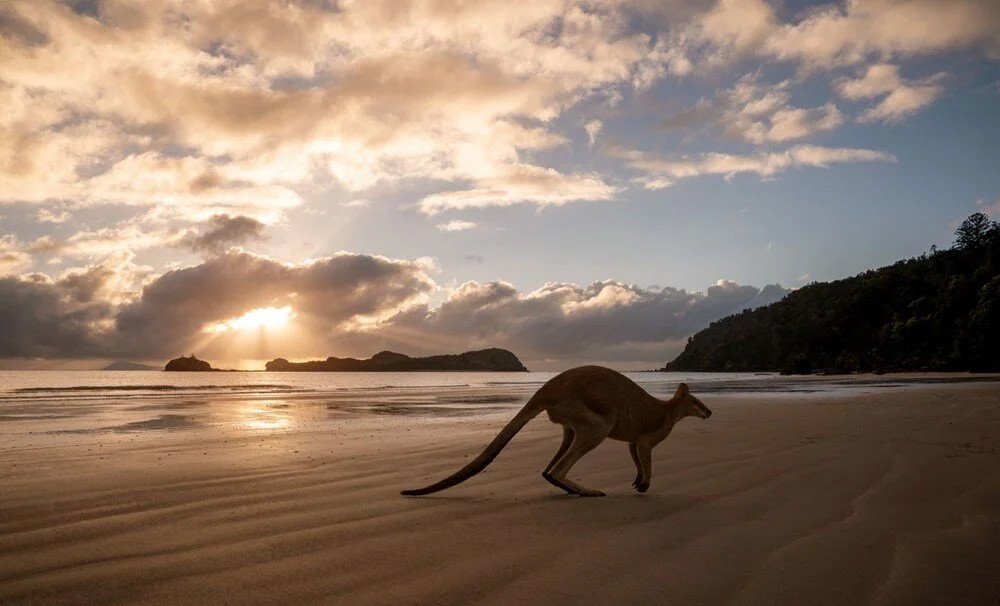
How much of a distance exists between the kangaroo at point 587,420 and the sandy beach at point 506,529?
0.18 m

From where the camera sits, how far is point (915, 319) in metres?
58.6

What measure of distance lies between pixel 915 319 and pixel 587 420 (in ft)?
218

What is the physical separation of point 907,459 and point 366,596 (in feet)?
20.1

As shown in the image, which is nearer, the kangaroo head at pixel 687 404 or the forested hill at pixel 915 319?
the kangaroo head at pixel 687 404

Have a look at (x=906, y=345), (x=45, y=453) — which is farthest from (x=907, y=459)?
(x=906, y=345)

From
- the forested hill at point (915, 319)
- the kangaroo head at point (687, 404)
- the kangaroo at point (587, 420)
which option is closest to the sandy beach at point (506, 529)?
the kangaroo at point (587, 420)

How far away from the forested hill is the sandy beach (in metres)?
53.5

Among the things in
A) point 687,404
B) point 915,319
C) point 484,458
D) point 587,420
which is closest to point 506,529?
point 484,458

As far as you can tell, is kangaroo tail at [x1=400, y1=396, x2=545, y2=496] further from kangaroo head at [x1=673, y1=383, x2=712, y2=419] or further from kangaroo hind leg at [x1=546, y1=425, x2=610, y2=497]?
kangaroo head at [x1=673, y1=383, x2=712, y2=419]

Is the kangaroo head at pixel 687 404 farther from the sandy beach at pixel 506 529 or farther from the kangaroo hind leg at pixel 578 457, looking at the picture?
the kangaroo hind leg at pixel 578 457

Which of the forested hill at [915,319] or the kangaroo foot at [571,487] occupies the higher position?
the forested hill at [915,319]

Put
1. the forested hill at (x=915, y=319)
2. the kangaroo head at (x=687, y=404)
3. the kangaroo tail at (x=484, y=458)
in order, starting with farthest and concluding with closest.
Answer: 1. the forested hill at (x=915, y=319)
2. the kangaroo head at (x=687, y=404)
3. the kangaroo tail at (x=484, y=458)

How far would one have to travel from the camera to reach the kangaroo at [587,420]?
4762 mm

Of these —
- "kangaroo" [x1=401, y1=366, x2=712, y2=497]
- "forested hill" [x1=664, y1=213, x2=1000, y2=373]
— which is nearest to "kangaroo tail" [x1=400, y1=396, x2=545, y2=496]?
"kangaroo" [x1=401, y1=366, x2=712, y2=497]
